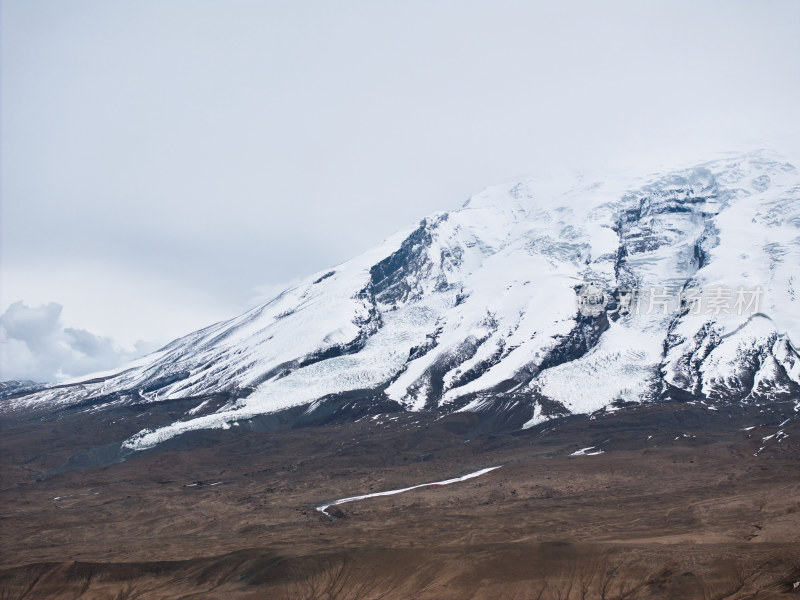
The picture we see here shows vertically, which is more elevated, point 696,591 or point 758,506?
point 696,591

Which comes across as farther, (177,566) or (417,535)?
(417,535)

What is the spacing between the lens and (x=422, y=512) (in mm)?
95562

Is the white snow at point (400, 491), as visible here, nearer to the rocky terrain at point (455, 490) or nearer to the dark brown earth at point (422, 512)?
the rocky terrain at point (455, 490)

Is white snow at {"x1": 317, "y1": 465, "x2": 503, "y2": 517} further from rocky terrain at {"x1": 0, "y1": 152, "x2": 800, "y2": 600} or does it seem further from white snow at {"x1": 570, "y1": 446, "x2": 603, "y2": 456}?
white snow at {"x1": 570, "y1": 446, "x2": 603, "y2": 456}

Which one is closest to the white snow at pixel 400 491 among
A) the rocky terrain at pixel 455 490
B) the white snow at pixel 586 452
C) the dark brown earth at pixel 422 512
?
the rocky terrain at pixel 455 490

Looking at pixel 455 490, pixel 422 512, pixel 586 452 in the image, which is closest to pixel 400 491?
pixel 455 490

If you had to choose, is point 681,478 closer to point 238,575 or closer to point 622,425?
point 622,425

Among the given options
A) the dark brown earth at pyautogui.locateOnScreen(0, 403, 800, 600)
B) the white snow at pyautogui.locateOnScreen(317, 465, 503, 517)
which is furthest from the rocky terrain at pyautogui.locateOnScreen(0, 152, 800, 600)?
the white snow at pyautogui.locateOnScreen(317, 465, 503, 517)

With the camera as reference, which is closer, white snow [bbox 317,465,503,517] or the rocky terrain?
the rocky terrain

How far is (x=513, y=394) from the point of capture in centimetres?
18188

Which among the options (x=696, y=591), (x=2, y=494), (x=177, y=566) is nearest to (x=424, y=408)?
(x=2, y=494)

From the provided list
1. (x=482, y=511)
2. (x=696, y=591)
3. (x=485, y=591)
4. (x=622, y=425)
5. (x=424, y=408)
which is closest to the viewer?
(x=696, y=591)

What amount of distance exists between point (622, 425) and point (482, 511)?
71426mm

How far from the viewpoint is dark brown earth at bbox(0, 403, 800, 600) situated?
196ft
